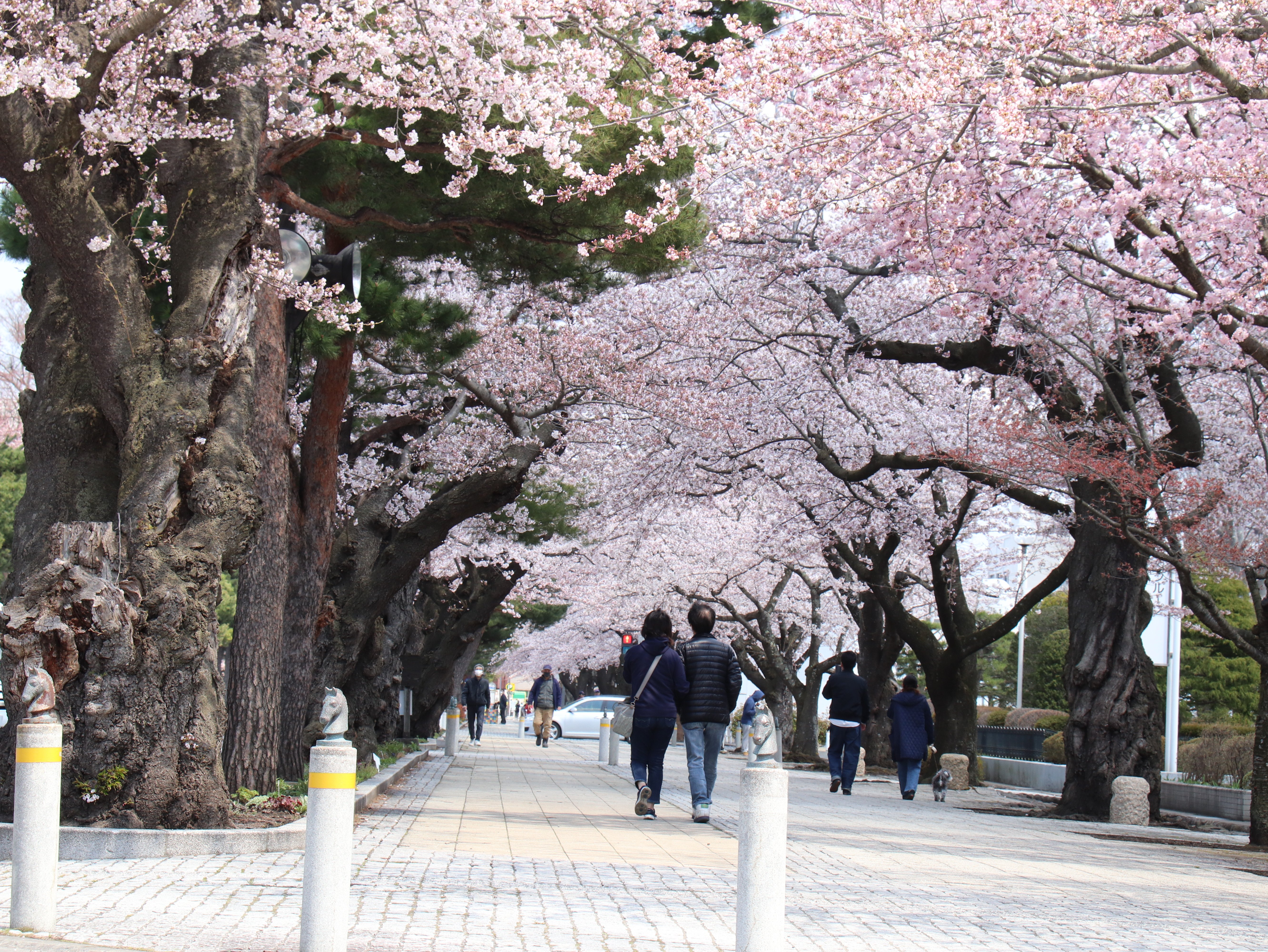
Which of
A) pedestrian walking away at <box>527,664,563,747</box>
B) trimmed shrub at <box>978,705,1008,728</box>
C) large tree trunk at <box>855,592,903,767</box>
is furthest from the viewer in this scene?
trimmed shrub at <box>978,705,1008,728</box>

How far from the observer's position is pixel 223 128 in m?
8.83

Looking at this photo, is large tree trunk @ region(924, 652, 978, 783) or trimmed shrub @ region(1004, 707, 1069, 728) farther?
trimmed shrub @ region(1004, 707, 1069, 728)

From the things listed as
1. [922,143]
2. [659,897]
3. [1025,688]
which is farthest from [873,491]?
[1025,688]

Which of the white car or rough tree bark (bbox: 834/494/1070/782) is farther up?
rough tree bark (bbox: 834/494/1070/782)

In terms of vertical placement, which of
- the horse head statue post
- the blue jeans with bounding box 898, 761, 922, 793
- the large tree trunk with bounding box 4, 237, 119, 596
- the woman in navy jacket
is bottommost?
the blue jeans with bounding box 898, 761, 922, 793

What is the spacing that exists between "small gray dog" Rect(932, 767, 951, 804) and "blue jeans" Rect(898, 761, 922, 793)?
0.37 meters

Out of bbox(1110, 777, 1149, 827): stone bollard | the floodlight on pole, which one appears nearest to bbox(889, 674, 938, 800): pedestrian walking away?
bbox(1110, 777, 1149, 827): stone bollard

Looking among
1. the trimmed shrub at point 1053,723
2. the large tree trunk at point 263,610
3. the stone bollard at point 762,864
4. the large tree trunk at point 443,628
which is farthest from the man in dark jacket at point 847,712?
the stone bollard at point 762,864

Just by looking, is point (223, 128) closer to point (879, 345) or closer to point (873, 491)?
point (879, 345)

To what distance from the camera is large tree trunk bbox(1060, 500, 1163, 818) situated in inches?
568

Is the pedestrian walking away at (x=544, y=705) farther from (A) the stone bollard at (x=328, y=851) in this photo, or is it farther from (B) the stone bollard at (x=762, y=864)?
(B) the stone bollard at (x=762, y=864)

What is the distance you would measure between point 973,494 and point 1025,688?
110 ft

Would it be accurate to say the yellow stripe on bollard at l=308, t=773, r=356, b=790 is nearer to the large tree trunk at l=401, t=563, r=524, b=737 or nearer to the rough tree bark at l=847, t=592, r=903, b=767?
the large tree trunk at l=401, t=563, r=524, b=737

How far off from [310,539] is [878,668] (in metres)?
15.7
